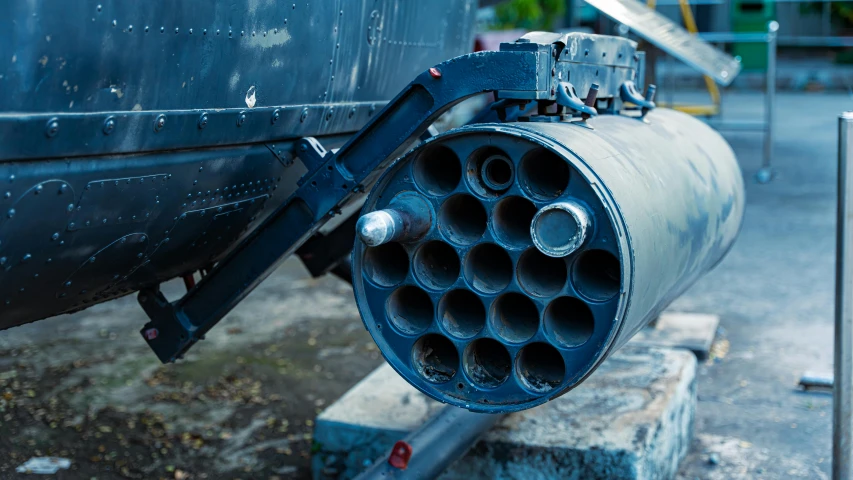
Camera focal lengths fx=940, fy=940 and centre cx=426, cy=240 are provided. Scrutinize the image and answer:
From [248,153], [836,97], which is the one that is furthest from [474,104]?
[248,153]

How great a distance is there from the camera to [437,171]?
2.59 meters

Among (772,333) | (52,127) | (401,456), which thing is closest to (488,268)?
(401,456)

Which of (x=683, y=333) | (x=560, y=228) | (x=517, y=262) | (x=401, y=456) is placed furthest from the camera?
(x=683, y=333)

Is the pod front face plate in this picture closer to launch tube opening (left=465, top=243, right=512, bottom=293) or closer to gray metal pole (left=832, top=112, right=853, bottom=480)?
launch tube opening (left=465, top=243, right=512, bottom=293)

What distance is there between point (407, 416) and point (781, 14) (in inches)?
729

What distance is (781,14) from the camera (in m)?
19.8

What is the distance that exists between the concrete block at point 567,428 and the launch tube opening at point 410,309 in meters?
1.07

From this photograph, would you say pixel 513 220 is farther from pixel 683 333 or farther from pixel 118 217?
pixel 683 333

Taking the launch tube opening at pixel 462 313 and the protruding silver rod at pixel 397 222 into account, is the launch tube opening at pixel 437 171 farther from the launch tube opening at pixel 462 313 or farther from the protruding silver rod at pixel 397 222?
the launch tube opening at pixel 462 313

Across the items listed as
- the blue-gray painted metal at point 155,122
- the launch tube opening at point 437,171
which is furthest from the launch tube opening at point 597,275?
the blue-gray painted metal at point 155,122

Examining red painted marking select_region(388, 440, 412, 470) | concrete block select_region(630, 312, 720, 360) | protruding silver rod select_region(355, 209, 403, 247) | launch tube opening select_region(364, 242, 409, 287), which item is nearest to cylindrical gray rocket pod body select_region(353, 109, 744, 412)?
launch tube opening select_region(364, 242, 409, 287)

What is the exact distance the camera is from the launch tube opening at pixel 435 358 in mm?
2572

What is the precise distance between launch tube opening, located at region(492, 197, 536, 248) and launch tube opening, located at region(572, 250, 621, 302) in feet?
0.50

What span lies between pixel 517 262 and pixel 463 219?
23cm
